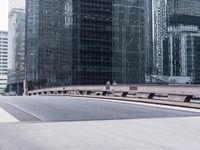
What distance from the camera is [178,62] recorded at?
14638cm

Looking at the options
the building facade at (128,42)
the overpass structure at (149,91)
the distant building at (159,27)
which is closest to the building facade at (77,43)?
the building facade at (128,42)

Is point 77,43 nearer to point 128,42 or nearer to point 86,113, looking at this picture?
point 128,42

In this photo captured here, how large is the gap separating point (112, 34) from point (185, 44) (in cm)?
4339

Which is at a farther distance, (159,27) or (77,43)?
(159,27)

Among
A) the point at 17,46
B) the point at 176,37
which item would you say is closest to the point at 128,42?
the point at 176,37

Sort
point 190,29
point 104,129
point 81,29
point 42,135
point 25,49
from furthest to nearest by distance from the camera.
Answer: point 190,29, point 25,49, point 81,29, point 104,129, point 42,135

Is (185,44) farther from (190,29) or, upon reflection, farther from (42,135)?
(42,135)

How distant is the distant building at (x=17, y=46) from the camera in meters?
128

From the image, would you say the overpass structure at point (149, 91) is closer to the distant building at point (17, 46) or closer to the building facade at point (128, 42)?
the building facade at point (128, 42)

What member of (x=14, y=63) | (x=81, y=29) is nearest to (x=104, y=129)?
(x=81, y=29)

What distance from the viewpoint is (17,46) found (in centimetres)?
13862

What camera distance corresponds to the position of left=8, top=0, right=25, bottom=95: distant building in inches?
5039

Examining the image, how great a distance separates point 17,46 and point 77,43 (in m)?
Answer: 35.4

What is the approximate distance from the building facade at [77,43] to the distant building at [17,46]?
9758 mm
